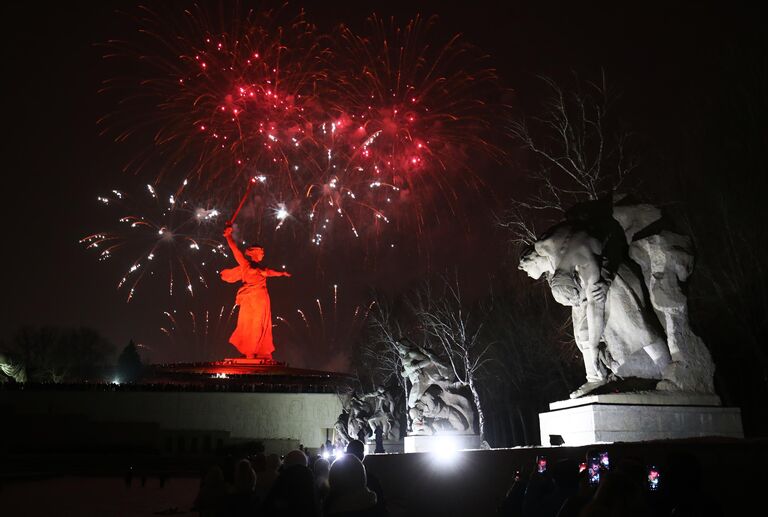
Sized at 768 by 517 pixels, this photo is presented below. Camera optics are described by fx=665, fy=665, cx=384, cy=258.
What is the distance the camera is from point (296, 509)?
4.13 metres

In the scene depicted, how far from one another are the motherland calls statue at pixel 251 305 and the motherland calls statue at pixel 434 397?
22.0 m

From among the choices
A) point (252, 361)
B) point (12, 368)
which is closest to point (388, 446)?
point (252, 361)

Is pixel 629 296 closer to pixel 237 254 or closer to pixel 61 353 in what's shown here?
pixel 237 254

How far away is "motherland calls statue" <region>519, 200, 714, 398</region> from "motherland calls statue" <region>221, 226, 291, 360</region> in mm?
28819

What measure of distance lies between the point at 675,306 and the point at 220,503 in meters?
6.44

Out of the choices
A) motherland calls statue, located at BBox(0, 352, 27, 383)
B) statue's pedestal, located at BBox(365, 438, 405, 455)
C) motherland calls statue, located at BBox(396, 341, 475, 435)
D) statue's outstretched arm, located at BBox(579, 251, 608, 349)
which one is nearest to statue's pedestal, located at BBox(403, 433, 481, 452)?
motherland calls statue, located at BBox(396, 341, 475, 435)

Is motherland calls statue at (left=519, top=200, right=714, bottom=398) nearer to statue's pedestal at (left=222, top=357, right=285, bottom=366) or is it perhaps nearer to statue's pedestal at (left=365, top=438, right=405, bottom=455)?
statue's pedestal at (left=365, top=438, right=405, bottom=455)

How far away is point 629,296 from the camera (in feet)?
29.7

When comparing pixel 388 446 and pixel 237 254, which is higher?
pixel 237 254

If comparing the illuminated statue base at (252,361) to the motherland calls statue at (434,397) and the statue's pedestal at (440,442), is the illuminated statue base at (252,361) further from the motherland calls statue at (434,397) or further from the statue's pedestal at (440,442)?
the statue's pedestal at (440,442)

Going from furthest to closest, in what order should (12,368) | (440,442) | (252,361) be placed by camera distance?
(12,368)
(252,361)
(440,442)

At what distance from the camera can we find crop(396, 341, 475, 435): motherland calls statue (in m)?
14.7

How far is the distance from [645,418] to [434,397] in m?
7.10

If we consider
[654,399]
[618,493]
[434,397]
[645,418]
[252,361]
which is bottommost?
[618,493]
